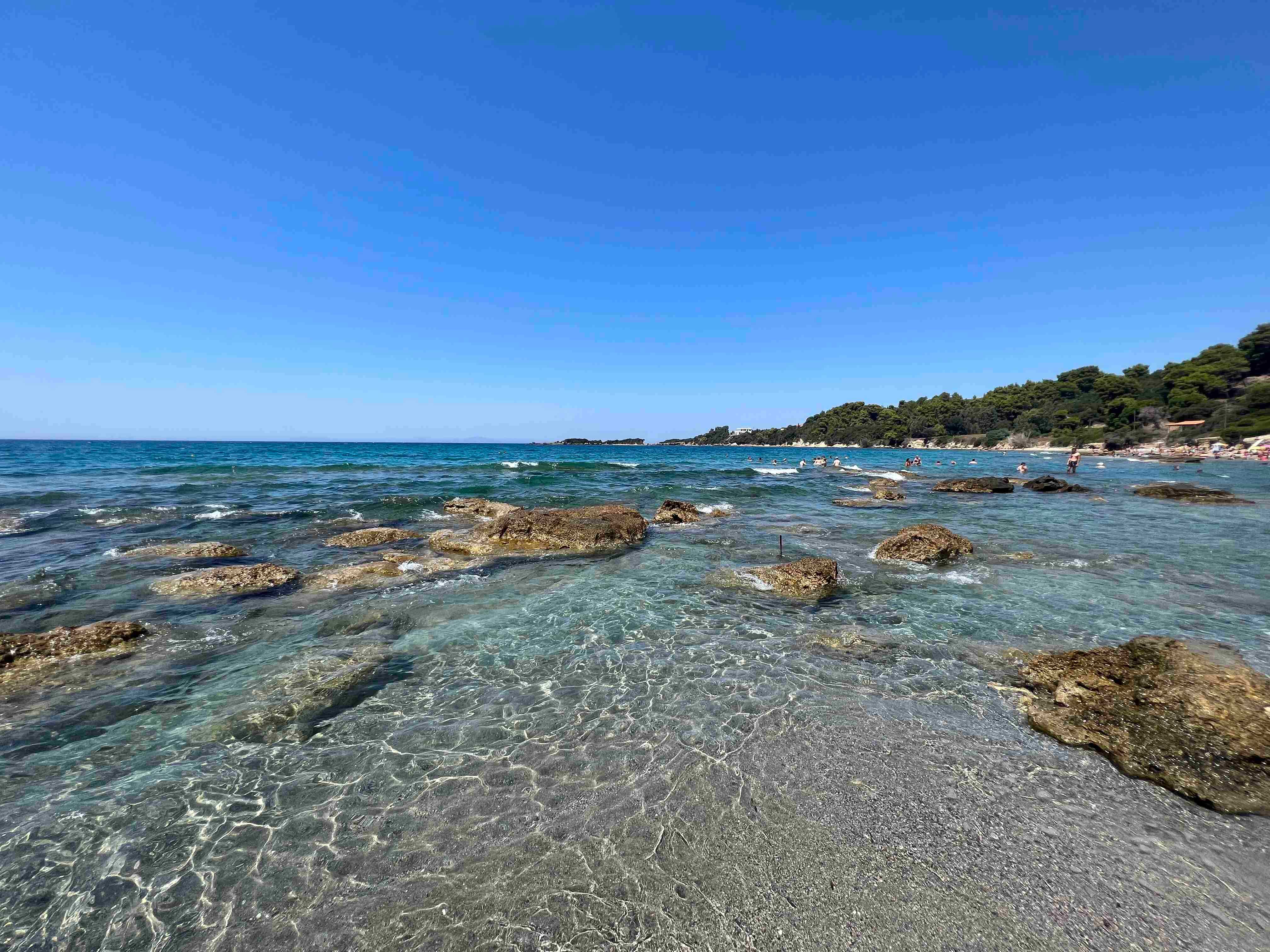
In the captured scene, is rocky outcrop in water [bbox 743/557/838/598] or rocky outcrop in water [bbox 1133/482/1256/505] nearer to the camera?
rocky outcrop in water [bbox 743/557/838/598]

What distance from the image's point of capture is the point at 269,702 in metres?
6.17

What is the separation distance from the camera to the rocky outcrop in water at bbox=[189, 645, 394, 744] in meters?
5.63

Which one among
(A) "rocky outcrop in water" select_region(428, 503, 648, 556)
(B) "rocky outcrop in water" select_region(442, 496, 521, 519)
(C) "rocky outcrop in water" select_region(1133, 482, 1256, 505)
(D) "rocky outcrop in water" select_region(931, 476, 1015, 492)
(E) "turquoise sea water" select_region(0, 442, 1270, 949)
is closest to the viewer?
(E) "turquoise sea water" select_region(0, 442, 1270, 949)

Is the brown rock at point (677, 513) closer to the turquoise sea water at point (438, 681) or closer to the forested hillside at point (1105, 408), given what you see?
the turquoise sea water at point (438, 681)

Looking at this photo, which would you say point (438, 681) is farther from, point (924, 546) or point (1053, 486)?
point (1053, 486)

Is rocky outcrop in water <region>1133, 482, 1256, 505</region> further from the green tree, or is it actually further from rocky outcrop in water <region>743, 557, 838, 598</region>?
the green tree

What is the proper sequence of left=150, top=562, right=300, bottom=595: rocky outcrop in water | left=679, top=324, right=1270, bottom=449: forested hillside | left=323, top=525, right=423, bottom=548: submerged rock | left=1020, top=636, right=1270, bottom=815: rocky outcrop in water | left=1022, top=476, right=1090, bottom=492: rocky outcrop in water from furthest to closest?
left=679, top=324, right=1270, bottom=449: forested hillside → left=1022, top=476, right=1090, bottom=492: rocky outcrop in water → left=323, top=525, right=423, bottom=548: submerged rock → left=150, top=562, right=300, bottom=595: rocky outcrop in water → left=1020, top=636, right=1270, bottom=815: rocky outcrop in water

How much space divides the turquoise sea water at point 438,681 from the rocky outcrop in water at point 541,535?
3.28 ft

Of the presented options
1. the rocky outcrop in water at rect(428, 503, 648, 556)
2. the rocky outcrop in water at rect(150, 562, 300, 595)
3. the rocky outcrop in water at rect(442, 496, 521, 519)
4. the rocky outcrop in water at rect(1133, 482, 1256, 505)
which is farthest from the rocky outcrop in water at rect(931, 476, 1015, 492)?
the rocky outcrop in water at rect(150, 562, 300, 595)

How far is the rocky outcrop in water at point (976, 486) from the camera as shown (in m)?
29.7

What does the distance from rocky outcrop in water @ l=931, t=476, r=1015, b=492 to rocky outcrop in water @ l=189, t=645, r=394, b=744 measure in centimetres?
3343

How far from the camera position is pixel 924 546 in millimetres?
13477

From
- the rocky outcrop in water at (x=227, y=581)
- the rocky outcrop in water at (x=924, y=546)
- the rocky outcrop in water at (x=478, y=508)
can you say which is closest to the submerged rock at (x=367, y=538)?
the rocky outcrop in water at (x=227, y=581)

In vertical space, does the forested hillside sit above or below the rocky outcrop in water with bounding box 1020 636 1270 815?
above
